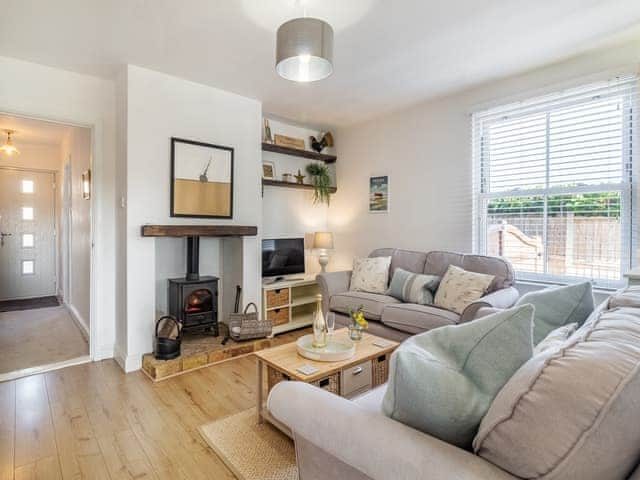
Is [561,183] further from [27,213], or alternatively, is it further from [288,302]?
[27,213]

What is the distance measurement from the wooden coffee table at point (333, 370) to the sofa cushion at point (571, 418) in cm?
123

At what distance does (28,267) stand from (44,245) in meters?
0.40

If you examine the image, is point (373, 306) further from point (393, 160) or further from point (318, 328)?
point (393, 160)

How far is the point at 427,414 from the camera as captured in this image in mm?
835

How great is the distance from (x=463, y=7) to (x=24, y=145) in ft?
20.5

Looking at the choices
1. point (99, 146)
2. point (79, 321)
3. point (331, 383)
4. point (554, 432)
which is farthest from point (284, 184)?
point (554, 432)

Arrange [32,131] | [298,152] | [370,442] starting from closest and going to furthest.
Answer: [370,442]
[298,152]
[32,131]

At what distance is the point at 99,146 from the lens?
319 cm

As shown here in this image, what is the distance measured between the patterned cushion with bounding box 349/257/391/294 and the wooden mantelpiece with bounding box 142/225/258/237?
116cm

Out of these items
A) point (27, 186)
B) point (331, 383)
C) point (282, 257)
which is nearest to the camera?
point (331, 383)

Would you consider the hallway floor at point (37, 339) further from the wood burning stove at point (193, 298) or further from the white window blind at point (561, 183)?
the white window blind at point (561, 183)

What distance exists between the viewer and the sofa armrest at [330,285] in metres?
3.64

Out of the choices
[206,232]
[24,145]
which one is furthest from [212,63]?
[24,145]

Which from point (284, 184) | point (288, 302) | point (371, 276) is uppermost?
point (284, 184)
